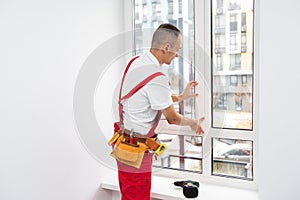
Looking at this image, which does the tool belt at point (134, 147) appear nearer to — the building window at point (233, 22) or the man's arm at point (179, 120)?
the man's arm at point (179, 120)

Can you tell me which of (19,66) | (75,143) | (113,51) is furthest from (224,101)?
(19,66)

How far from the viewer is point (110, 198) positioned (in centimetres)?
181

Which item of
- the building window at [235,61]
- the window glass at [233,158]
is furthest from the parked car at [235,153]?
the building window at [235,61]

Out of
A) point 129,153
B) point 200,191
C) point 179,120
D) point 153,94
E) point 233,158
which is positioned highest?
point 153,94

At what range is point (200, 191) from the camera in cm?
157

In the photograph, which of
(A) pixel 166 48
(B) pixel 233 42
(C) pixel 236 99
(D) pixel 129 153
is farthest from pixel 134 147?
(B) pixel 233 42

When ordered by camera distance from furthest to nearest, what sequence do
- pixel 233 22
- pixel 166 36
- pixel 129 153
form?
1. pixel 233 22
2. pixel 129 153
3. pixel 166 36

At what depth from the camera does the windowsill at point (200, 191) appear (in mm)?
1496

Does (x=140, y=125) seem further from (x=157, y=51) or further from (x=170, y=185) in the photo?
(x=170, y=185)

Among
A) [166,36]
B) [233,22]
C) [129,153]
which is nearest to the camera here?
[166,36]

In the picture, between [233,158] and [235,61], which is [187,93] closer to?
[235,61]
